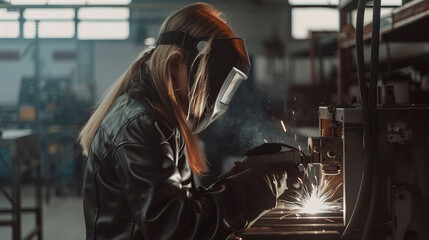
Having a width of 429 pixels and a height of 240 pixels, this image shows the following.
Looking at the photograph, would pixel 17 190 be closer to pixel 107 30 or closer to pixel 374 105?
pixel 374 105

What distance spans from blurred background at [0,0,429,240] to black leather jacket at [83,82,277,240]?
4.66 feet

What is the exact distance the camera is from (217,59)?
107 cm

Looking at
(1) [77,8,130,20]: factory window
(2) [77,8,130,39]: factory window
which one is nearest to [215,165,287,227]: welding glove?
(1) [77,8,130,20]: factory window

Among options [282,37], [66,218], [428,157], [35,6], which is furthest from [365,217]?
[282,37]

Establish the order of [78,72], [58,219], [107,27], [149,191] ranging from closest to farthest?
1. [149,191]
2. [58,219]
3. [78,72]
4. [107,27]

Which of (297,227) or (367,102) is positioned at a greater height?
(367,102)

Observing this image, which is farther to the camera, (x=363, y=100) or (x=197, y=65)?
(x=197, y=65)

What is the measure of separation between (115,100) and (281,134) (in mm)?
699

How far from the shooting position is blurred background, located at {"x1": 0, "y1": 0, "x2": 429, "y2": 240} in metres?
3.31

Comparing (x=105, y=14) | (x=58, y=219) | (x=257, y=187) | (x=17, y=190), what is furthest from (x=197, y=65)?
(x=105, y=14)

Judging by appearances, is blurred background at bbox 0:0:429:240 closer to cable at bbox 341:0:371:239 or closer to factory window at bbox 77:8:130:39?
factory window at bbox 77:8:130:39

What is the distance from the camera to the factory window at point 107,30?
6.91 meters

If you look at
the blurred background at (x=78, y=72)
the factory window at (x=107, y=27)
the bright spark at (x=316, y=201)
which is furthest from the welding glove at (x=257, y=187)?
the factory window at (x=107, y=27)

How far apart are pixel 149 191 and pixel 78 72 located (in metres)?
6.00
